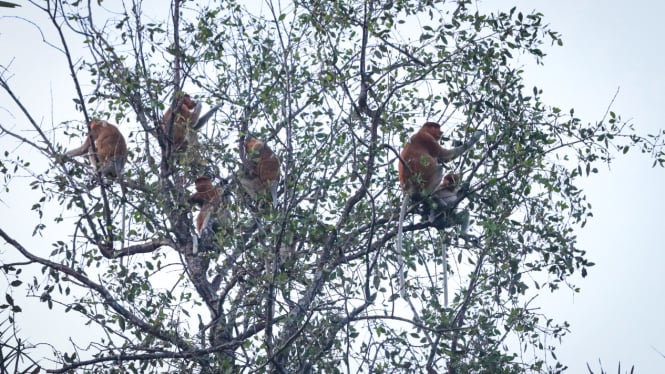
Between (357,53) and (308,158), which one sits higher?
(357,53)

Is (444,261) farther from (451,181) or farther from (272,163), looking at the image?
(272,163)

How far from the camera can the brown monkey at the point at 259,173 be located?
455 cm

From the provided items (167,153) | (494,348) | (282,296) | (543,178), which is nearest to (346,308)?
(282,296)

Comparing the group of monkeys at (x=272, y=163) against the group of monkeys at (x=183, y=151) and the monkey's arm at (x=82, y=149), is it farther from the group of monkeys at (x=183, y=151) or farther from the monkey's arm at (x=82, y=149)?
the monkey's arm at (x=82, y=149)

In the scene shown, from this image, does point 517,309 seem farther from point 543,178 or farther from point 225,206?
point 225,206

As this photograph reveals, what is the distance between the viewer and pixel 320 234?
165 inches

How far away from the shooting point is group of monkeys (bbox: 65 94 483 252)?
458cm

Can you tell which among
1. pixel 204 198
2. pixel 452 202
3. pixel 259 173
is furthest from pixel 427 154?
pixel 204 198

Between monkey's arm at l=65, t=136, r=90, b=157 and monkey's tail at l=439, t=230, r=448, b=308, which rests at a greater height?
monkey's arm at l=65, t=136, r=90, b=157

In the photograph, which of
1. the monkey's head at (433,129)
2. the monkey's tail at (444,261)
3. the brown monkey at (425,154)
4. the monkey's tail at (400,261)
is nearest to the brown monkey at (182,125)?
the monkey's tail at (400,261)

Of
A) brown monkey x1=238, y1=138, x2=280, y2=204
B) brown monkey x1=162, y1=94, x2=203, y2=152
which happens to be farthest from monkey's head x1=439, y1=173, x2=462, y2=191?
brown monkey x1=162, y1=94, x2=203, y2=152

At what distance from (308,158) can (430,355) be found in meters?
1.30

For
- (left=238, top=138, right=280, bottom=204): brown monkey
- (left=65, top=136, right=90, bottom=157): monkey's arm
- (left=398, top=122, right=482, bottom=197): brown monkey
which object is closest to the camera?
(left=238, top=138, right=280, bottom=204): brown monkey

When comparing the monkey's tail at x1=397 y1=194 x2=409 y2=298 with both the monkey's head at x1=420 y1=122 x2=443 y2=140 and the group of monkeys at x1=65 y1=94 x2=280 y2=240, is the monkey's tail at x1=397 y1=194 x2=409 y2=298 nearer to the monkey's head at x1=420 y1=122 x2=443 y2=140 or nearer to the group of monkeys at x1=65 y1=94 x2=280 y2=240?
the group of monkeys at x1=65 y1=94 x2=280 y2=240
